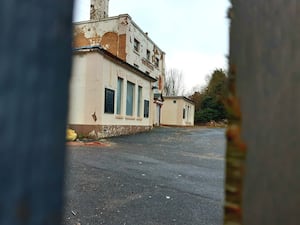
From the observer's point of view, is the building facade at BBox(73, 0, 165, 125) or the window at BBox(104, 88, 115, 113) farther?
the building facade at BBox(73, 0, 165, 125)

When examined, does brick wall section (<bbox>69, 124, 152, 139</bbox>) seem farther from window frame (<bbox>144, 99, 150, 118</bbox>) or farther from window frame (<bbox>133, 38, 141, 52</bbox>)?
window frame (<bbox>133, 38, 141, 52</bbox>)

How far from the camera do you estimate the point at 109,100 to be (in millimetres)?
11789

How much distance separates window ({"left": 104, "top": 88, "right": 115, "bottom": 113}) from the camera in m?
11.5

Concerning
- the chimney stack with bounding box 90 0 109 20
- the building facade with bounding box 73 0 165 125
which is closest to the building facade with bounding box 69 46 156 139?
the building facade with bounding box 73 0 165 125

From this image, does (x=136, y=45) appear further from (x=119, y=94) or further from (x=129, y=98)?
(x=119, y=94)
